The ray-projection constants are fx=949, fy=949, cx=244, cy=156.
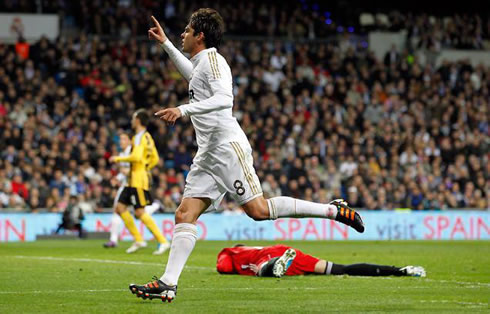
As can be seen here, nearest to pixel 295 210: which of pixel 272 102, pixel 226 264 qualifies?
pixel 226 264

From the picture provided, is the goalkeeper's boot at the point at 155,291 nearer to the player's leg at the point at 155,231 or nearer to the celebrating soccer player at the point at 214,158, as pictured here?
the celebrating soccer player at the point at 214,158

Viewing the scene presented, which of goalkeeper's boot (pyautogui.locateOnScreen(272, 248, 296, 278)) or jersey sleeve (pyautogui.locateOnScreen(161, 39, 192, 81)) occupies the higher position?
jersey sleeve (pyautogui.locateOnScreen(161, 39, 192, 81))

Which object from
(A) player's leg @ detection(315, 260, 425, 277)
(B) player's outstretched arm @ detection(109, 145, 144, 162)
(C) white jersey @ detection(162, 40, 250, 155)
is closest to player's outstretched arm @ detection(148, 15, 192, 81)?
(C) white jersey @ detection(162, 40, 250, 155)

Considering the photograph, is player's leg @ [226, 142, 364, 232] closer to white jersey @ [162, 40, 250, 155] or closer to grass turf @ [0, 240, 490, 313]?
white jersey @ [162, 40, 250, 155]

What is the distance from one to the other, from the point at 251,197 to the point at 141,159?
7.80 meters

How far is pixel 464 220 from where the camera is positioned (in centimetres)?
2541

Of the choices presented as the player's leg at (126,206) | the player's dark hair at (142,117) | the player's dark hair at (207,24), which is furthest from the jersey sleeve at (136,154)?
the player's dark hair at (207,24)

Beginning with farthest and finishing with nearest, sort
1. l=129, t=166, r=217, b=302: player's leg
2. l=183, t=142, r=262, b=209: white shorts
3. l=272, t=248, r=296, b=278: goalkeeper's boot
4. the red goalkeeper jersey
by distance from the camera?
the red goalkeeper jersey
l=272, t=248, r=296, b=278: goalkeeper's boot
l=183, t=142, r=262, b=209: white shorts
l=129, t=166, r=217, b=302: player's leg

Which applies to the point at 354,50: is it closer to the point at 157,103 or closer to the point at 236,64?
the point at 236,64

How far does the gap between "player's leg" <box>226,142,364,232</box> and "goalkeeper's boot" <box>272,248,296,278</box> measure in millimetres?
1843

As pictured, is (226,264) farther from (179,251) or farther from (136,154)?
(136,154)

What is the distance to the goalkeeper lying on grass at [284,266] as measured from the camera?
10281 mm

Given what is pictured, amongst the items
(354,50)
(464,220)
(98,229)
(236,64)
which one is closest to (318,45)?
(354,50)

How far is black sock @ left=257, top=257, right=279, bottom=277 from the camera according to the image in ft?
33.6
